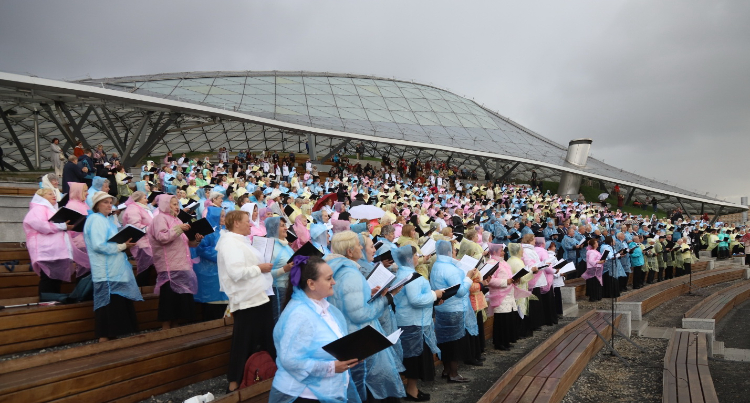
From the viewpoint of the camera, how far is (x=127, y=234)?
18.9ft

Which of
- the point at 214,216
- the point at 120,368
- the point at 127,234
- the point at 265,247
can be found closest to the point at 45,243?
the point at 127,234

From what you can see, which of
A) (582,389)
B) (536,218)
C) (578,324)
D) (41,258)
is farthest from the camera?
(536,218)

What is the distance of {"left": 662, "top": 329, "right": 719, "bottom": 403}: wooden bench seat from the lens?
6.12 meters

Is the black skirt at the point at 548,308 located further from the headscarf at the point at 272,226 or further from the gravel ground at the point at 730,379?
the headscarf at the point at 272,226

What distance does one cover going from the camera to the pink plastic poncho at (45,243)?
249 inches

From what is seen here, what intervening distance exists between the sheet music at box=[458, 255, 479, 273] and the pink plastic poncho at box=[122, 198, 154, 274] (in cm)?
387

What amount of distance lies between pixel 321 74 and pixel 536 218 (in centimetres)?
3072

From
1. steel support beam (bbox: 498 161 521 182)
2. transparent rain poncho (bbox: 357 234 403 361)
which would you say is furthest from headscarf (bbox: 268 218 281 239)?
steel support beam (bbox: 498 161 521 182)

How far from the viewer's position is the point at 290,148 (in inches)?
1657

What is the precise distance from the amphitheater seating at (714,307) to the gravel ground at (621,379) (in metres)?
2.16

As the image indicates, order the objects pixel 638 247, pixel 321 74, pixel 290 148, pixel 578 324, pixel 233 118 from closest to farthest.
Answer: pixel 578 324 → pixel 638 247 → pixel 233 118 → pixel 290 148 → pixel 321 74

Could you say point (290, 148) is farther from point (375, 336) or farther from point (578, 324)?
point (375, 336)

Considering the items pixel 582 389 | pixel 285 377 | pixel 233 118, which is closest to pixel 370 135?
pixel 233 118

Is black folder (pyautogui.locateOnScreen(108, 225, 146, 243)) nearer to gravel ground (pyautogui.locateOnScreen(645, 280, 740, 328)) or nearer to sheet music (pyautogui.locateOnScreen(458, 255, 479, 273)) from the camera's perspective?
sheet music (pyautogui.locateOnScreen(458, 255, 479, 273))
